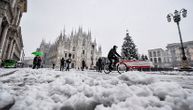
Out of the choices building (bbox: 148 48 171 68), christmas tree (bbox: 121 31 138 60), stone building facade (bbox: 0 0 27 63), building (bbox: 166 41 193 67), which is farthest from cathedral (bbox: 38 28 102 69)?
A: building (bbox: 166 41 193 67)

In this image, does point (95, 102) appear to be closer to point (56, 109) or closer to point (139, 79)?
point (56, 109)

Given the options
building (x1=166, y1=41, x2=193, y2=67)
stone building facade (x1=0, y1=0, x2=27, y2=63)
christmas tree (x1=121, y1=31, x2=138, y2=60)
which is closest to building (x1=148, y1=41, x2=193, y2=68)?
building (x1=166, y1=41, x2=193, y2=67)

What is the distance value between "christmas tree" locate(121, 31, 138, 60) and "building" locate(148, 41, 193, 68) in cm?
3951

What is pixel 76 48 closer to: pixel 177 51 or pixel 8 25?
pixel 8 25

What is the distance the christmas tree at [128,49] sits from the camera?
40247mm

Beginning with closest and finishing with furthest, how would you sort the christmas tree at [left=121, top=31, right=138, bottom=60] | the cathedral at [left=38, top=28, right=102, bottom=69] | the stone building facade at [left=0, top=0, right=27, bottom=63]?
the stone building facade at [left=0, top=0, right=27, bottom=63] < the christmas tree at [left=121, top=31, right=138, bottom=60] < the cathedral at [left=38, top=28, right=102, bottom=69]

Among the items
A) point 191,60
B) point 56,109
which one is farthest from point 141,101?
point 191,60

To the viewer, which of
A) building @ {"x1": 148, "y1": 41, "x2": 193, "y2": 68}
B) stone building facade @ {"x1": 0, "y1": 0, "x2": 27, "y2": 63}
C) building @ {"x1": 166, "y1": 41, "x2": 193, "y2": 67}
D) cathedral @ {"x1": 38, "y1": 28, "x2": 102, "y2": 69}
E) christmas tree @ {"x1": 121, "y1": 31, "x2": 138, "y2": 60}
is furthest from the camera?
building @ {"x1": 148, "y1": 41, "x2": 193, "y2": 68}

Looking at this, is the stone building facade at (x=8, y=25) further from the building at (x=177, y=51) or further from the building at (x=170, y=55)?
the building at (x=177, y=51)

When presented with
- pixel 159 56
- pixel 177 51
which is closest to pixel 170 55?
pixel 177 51

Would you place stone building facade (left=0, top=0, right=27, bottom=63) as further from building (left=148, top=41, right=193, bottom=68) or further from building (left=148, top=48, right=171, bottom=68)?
building (left=148, top=48, right=171, bottom=68)

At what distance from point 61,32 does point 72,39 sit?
635 cm

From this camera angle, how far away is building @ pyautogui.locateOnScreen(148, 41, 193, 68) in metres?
66.5

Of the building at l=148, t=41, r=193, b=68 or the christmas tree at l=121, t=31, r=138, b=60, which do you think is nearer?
the christmas tree at l=121, t=31, r=138, b=60
